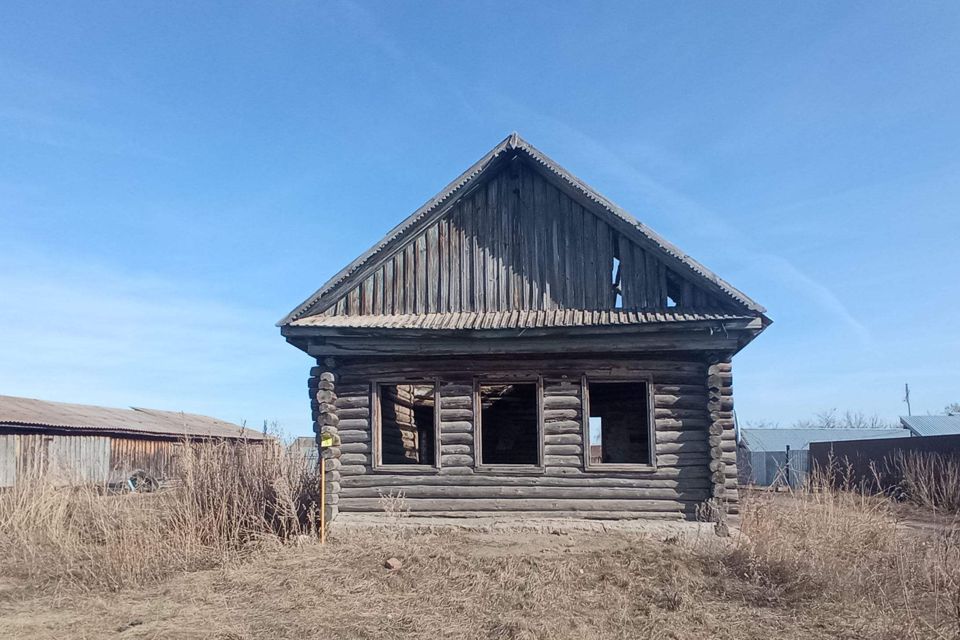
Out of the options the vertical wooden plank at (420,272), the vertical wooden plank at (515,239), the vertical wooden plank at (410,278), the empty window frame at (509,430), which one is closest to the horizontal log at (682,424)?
the vertical wooden plank at (515,239)

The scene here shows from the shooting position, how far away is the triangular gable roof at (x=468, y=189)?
12.5 metres

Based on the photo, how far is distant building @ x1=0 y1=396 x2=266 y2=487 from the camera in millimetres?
24750

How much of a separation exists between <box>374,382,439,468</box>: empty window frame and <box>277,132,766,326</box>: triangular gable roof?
6.32ft

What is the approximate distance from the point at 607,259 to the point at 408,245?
345 centimetres

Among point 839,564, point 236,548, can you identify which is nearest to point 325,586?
point 236,548

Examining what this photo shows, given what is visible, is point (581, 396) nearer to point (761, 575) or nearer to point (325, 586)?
point (761, 575)

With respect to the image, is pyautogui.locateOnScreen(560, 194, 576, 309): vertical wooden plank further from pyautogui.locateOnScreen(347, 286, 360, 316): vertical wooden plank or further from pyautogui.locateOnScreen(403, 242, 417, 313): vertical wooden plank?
pyautogui.locateOnScreen(347, 286, 360, 316): vertical wooden plank

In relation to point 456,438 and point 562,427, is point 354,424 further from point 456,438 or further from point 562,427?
point 562,427

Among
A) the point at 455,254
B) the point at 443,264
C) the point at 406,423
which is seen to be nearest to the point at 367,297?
the point at 443,264

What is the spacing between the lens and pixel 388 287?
1354 cm

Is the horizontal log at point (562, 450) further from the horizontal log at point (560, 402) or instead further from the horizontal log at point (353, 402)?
the horizontal log at point (353, 402)

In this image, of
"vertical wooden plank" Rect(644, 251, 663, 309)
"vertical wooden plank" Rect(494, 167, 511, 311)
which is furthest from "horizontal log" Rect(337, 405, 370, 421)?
"vertical wooden plank" Rect(644, 251, 663, 309)

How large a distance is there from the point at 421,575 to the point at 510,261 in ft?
18.2

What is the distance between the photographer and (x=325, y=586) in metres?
9.86
